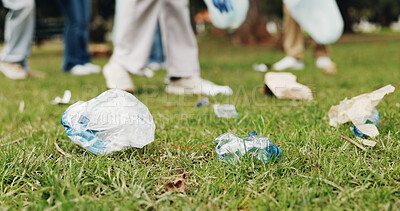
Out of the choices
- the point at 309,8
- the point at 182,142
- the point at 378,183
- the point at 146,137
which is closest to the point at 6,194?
the point at 146,137

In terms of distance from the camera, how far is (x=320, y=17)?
2596 mm

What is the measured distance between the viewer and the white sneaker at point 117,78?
2961 millimetres

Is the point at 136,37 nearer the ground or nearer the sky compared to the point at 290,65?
nearer the sky

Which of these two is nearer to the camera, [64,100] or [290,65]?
[64,100]

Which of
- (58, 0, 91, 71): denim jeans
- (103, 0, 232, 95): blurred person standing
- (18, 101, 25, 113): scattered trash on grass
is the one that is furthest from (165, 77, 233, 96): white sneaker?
(58, 0, 91, 71): denim jeans

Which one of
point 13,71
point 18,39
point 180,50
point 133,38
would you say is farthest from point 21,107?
point 18,39

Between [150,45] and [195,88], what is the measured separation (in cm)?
52

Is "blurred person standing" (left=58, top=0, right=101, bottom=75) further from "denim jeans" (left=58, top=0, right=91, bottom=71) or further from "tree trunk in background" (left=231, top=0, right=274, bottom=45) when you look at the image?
"tree trunk in background" (left=231, top=0, right=274, bottom=45)

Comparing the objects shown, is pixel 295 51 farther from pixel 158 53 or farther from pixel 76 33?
pixel 76 33

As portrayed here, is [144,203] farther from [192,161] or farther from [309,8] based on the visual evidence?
[309,8]

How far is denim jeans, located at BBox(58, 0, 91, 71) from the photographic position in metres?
5.47

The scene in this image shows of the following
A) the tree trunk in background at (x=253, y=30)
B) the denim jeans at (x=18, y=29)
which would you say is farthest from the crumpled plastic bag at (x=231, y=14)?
the tree trunk in background at (x=253, y=30)

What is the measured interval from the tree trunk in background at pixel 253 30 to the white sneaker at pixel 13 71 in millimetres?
9519

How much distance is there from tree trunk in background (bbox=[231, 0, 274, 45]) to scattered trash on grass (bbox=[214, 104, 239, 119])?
11294mm
